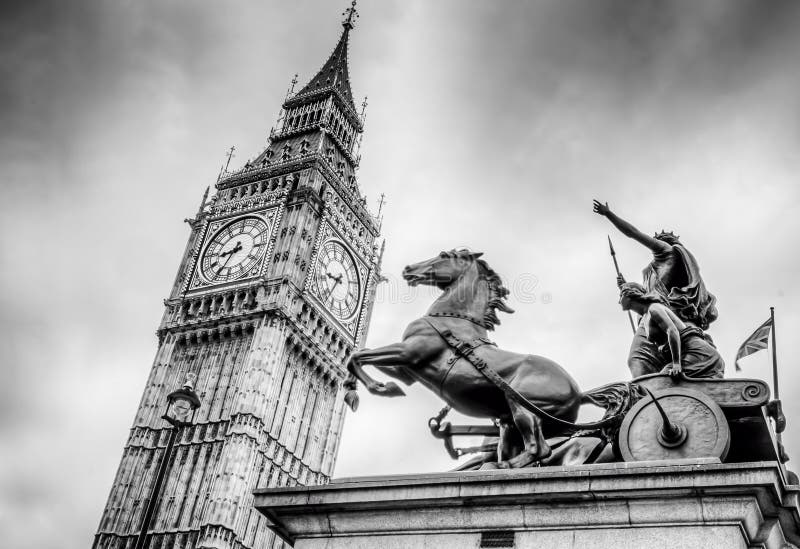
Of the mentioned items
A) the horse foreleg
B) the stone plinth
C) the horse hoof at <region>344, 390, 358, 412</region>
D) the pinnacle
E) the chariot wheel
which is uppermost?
the pinnacle

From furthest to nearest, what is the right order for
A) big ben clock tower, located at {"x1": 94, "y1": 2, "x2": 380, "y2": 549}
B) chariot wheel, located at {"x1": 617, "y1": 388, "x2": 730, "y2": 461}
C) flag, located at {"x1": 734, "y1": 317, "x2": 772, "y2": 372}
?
big ben clock tower, located at {"x1": 94, "y1": 2, "x2": 380, "y2": 549} → flag, located at {"x1": 734, "y1": 317, "x2": 772, "y2": 372} → chariot wheel, located at {"x1": 617, "y1": 388, "x2": 730, "y2": 461}

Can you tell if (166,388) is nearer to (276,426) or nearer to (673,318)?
(276,426)

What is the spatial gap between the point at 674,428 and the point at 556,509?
1265mm

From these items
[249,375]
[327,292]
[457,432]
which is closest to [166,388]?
[249,375]

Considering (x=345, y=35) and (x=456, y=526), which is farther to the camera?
(x=345, y=35)

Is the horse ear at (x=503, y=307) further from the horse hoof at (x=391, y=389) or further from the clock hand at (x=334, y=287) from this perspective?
the clock hand at (x=334, y=287)

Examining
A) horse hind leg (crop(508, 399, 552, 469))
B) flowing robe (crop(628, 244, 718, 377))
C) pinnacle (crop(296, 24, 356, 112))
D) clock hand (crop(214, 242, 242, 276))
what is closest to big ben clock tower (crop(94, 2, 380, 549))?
clock hand (crop(214, 242, 242, 276))

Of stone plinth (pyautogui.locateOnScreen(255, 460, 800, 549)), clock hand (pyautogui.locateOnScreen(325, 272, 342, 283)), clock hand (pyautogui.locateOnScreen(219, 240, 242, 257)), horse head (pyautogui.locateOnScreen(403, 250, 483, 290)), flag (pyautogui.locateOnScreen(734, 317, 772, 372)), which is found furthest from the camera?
clock hand (pyautogui.locateOnScreen(219, 240, 242, 257))

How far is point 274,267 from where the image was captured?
5766 centimetres

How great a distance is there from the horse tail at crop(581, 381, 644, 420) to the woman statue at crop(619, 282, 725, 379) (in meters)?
0.33

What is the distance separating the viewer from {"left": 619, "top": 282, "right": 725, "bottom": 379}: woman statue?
8305 mm

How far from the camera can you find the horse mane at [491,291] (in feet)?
30.7

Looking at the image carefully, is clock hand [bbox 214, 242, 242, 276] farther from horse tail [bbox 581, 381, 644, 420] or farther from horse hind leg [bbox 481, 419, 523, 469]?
horse tail [bbox 581, 381, 644, 420]

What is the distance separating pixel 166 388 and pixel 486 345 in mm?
50574
